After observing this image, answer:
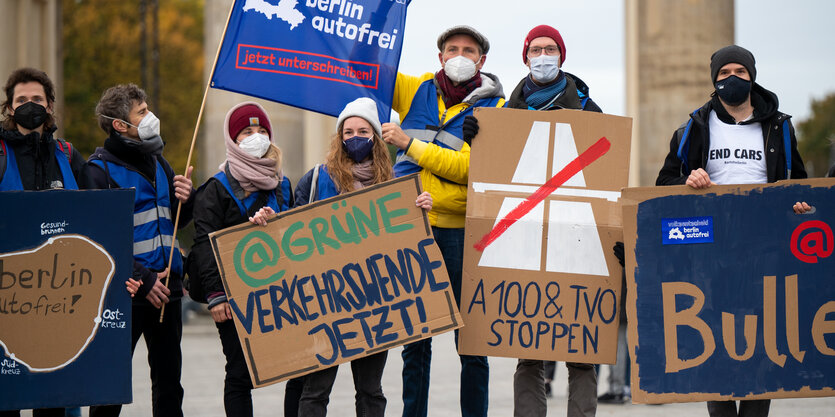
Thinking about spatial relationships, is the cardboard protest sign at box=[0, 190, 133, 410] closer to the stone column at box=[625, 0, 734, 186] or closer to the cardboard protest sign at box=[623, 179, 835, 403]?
the cardboard protest sign at box=[623, 179, 835, 403]

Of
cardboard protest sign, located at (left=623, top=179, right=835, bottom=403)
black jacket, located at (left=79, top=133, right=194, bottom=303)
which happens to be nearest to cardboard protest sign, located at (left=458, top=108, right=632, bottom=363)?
cardboard protest sign, located at (left=623, top=179, right=835, bottom=403)

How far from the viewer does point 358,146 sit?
5535 millimetres

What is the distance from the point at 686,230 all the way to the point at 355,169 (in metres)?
1.71

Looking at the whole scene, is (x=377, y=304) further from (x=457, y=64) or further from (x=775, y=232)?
(x=775, y=232)

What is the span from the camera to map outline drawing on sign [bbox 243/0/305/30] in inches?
239

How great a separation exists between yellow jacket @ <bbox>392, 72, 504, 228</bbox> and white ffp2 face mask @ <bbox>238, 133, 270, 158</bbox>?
0.77 meters

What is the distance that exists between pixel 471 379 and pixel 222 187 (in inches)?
67.7

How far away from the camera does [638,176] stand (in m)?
18.3

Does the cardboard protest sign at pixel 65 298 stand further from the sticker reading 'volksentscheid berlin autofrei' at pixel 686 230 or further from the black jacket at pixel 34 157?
the sticker reading 'volksentscheid berlin autofrei' at pixel 686 230

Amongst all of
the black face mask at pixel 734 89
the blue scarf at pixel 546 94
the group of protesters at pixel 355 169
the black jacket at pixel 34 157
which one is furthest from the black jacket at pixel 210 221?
the black face mask at pixel 734 89

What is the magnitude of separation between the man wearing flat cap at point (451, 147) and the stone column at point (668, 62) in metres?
12.0

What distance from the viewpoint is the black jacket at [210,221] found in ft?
18.3

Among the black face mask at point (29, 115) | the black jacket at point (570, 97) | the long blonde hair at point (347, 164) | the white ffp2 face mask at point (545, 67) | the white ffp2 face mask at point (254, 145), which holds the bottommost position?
the long blonde hair at point (347, 164)

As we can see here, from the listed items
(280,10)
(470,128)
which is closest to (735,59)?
(470,128)
